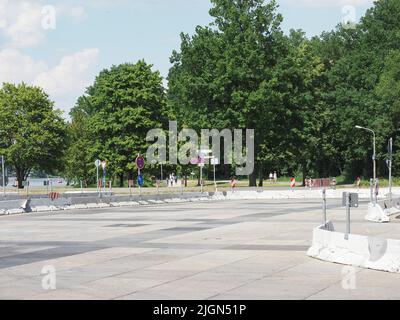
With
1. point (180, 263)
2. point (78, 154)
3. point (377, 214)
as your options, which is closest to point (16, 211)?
point (377, 214)

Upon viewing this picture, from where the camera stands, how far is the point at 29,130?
9138 cm

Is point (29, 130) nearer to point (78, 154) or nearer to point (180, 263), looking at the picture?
point (78, 154)

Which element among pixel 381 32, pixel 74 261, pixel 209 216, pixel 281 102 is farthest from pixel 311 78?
pixel 74 261

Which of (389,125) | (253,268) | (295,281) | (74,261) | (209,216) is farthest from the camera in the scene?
(389,125)

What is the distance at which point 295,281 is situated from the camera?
13570mm

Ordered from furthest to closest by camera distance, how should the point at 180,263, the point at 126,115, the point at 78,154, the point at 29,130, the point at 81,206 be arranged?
1. the point at 78,154
2. the point at 29,130
3. the point at 126,115
4. the point at 81,206
5. the point at 180,263

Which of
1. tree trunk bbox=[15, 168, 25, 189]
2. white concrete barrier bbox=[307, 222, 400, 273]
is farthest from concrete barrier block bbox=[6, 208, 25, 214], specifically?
tree trunk bbox=[15, 168, 25, 189]

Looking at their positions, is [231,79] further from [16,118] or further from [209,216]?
[209,216]

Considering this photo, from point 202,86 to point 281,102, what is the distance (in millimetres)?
8854

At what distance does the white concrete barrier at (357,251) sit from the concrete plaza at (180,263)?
37 centimetres

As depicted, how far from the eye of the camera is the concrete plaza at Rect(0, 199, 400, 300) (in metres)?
12.4

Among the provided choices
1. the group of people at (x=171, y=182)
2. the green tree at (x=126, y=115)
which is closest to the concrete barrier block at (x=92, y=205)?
the green tree at (x=126, y=115)

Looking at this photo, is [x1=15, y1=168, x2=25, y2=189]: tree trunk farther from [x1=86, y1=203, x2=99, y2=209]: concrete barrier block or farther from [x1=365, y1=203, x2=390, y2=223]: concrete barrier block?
[x1=365, y1=203, x2=390, y2=223]: concrete barrier block

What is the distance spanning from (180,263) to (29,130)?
255 feet
